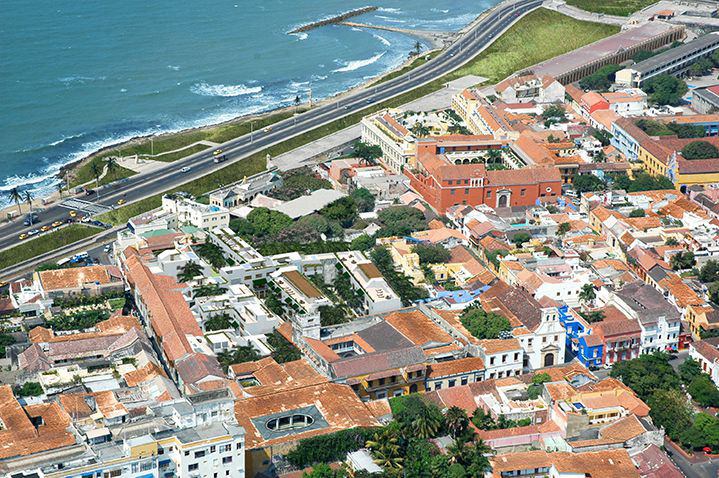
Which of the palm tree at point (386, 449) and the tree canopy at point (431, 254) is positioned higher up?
the palm tree at point (386, 449)

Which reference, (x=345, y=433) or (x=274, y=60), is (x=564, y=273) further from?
(x=274, y=60)

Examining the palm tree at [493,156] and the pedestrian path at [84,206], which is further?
the palm tree at [493,156]

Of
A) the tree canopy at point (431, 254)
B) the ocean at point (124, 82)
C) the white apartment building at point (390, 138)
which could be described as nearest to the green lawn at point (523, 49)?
the ocean at point (124, 82)

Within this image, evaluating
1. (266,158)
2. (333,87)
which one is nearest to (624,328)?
(266,158)

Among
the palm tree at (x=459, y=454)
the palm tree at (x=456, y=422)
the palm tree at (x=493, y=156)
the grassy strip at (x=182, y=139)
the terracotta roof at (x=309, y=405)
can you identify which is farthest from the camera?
the grassy strip at (x=182, y=139)

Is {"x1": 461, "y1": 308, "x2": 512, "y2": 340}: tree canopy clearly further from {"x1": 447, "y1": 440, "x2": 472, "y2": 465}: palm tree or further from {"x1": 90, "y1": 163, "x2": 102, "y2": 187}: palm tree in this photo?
{"x1": 90, "y1": 163, "x2": 102, "y2": 187}: palm tree

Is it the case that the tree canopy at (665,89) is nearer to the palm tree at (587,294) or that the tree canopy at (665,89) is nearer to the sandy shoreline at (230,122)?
the sandy shoreline at (230,122)

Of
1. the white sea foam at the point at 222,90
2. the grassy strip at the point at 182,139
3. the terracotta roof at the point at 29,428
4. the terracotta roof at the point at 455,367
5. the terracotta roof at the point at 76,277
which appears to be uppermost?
the terracotta roof at the point at 29,428

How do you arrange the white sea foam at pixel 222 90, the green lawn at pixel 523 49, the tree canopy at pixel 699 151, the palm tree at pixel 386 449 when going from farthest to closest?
1. the green lawn at pixel 523 49
2. the white sea foam at pixel 222 90
3. the tree canopy at pixel 699 151
4. the palm tree at pixel 386 449
